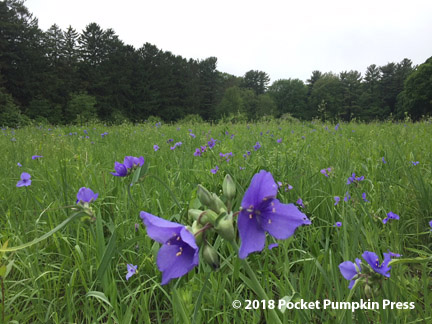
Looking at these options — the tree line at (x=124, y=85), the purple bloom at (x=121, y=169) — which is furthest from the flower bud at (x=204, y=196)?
the tree line at (x=124, y=85)

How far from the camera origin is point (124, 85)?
31484 millimetres

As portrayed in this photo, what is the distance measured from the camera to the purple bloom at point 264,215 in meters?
0.45

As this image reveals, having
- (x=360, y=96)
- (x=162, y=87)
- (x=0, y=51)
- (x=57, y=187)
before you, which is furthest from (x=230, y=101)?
(x=57, y=187)

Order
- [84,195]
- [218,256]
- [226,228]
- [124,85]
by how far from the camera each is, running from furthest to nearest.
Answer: [124,85] < [218,256] < [84,195] < [226,228]

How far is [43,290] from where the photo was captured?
1096 mm

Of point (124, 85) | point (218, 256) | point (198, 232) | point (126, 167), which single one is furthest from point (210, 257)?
point (124, 85)

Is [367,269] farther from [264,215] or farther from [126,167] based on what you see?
[126,167]

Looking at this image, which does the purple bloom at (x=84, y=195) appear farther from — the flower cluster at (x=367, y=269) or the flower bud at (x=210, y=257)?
the flower cluster at (x=367, y=269)

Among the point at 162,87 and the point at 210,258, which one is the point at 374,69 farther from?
the point at 210,258

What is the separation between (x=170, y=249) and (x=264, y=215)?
18 centimetres

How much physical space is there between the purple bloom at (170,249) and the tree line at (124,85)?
510 inches

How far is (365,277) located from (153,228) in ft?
1.72

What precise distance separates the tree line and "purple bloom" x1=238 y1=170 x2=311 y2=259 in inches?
509

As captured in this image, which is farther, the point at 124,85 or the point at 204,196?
the point at 124,85
